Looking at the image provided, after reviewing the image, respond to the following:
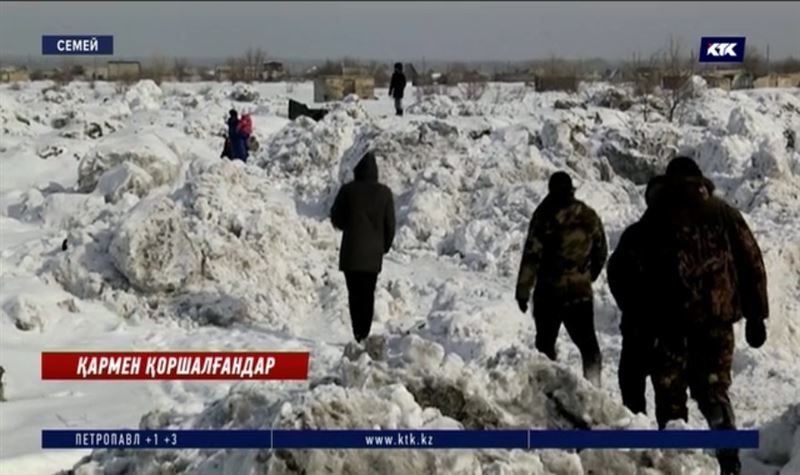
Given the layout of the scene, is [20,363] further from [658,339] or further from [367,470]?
[658,339]

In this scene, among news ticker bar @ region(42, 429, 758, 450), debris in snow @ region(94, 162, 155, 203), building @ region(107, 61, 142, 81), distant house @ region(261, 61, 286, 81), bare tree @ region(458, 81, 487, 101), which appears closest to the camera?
news ticker bar @ region(42, 429, 758, 450)

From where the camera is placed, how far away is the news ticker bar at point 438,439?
293cm

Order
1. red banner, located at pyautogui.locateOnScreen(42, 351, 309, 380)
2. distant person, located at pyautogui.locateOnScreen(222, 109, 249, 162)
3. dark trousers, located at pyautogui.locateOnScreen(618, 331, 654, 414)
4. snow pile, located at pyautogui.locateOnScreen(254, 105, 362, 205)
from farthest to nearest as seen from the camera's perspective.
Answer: distant person, located at pyautogui.locateOnScreen(222, 109, 249, 162), snow pile, located at pyautogui.locateOnScreen(254, 105, 362, 205), red banner, located at pyautogui.locateOnScreen(42, 351, 309, 380), dark trousers, located at pyautogui.locateOnScreen(618, 331, 654, 414)

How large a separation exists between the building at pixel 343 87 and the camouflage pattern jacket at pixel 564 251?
86 cm

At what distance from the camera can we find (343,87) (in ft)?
13.4

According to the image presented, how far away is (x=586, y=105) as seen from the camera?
5.07 m

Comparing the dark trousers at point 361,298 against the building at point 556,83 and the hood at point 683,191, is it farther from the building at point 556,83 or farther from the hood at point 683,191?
the hood at point 683,191

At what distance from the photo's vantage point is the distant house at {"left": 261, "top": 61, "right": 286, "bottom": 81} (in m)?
3.40

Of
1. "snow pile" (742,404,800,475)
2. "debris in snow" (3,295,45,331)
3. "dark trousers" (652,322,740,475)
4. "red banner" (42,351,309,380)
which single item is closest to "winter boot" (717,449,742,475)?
"dark trousers" (652,322,740,475)

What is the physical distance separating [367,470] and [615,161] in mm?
3357

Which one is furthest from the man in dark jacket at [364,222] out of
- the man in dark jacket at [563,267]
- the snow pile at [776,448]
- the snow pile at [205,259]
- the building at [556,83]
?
the snow pile at [205,259]

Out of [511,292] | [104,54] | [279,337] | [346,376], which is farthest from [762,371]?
[104,54]

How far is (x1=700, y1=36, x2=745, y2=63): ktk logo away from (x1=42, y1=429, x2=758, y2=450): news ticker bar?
1140mm

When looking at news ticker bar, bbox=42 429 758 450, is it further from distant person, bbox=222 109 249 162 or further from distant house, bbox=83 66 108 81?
distant person, bbox=222 109 249 162
